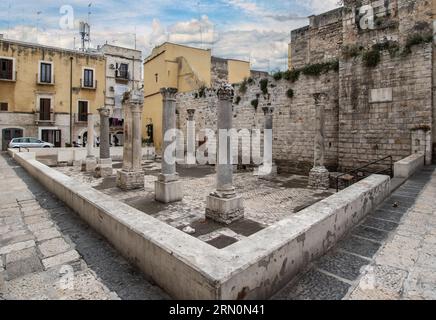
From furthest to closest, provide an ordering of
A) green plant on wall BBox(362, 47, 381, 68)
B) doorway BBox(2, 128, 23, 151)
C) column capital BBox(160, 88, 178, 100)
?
doorway BBox(2, 128, 23, 151) < green plant on wall BBox(362, 47, 381, 68) < column capital BBox(160, 88, 178, 100)

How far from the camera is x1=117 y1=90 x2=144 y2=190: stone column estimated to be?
853 centimetres

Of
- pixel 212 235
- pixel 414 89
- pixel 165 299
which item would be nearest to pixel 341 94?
pixel 414 89

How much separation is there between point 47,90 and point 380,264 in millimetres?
26016

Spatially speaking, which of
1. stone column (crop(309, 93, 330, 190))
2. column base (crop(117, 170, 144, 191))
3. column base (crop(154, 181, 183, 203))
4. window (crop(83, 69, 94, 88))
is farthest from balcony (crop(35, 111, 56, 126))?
stone column (crop(309, 93, 330, 190))

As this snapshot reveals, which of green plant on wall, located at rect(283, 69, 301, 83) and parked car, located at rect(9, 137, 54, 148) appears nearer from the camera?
green plant on wall, located at rect(283, 69, 301, 83)

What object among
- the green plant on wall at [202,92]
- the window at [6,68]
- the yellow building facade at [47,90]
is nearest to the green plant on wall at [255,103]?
the green plant on wall at [202,92]

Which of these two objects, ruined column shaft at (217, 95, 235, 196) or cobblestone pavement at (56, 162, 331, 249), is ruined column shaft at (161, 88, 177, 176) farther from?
ruined column shaft at (217, 95, 235, 196)

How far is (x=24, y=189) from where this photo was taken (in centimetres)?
728

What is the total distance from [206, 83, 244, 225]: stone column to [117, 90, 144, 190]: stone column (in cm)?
363

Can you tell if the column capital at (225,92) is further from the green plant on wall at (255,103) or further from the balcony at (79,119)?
the balcony at (79,119)

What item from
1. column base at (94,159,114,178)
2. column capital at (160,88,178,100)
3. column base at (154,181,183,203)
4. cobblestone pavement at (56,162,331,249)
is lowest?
cobblestone pavement at (56,162,331,249)

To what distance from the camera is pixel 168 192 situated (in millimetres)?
6988

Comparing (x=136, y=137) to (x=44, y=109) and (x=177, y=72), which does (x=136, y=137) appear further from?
(x=44, y=109)
